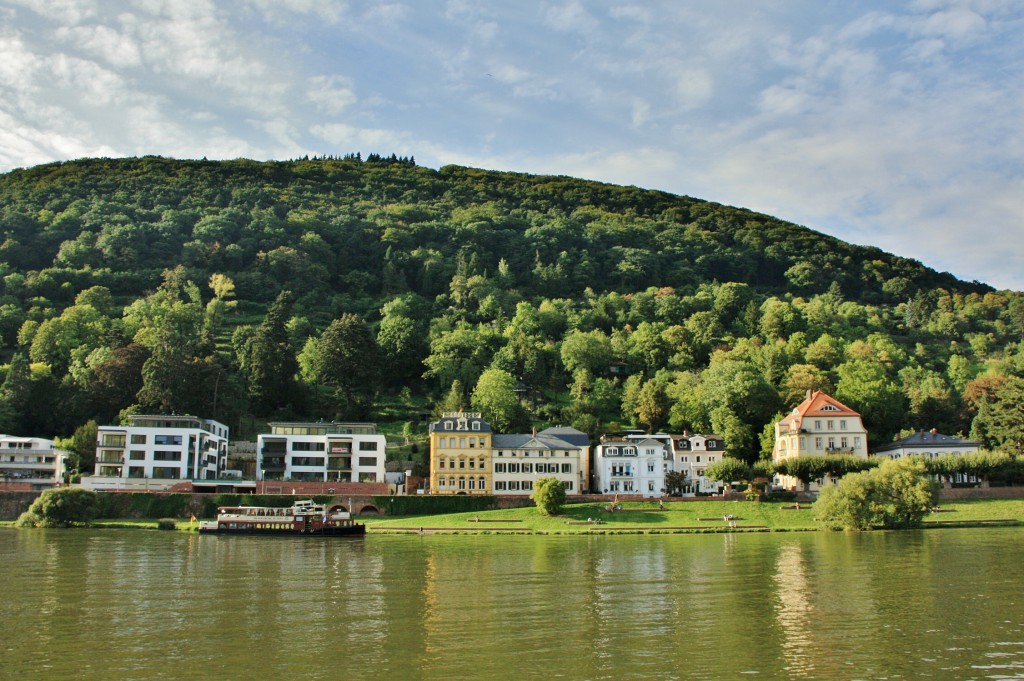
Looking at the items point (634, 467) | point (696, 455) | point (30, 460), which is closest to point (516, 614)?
point (634, 467)

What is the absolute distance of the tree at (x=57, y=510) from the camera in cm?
Answer: 7719

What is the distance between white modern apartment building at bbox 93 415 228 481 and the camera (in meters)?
96.2

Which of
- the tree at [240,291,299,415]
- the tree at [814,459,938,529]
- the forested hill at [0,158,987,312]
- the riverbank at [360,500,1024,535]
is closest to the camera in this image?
the tree at [814,459,938,529]

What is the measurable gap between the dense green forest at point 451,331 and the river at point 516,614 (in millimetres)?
55910

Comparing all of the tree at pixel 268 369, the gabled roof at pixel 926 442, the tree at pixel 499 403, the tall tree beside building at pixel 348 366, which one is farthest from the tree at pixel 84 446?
the gabled roof at pixel 926 442

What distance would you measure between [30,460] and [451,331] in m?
60.6

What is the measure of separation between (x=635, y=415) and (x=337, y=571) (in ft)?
245

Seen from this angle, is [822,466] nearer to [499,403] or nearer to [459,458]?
[459,458]

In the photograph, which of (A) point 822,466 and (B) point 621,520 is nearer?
(B) point 621,520

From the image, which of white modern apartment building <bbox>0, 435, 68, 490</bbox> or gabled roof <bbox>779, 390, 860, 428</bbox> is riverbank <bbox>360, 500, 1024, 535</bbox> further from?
white modern apartment building <bbox>0, 435, 68, 490</bbox>

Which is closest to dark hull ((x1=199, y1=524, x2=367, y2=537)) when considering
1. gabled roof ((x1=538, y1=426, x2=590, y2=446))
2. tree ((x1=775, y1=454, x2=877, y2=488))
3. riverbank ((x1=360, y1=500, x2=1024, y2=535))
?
riverbank ((x1=360, y1=500, x2=1024, y2=535))

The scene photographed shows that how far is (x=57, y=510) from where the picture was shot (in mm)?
77125

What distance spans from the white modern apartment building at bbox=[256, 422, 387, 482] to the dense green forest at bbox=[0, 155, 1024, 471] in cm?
1233

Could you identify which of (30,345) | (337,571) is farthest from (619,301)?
(337,571)
